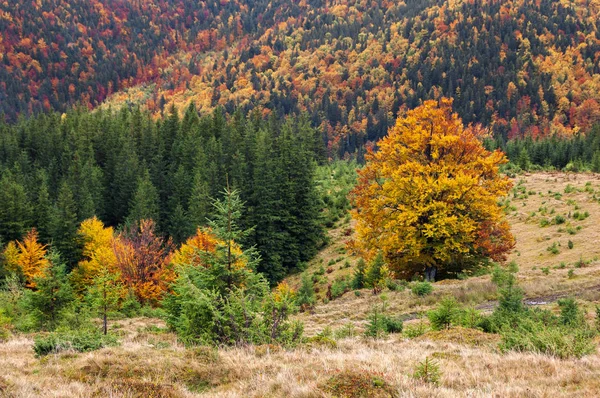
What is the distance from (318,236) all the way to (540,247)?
25236mm

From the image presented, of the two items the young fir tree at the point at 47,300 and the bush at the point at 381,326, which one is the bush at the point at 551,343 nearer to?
the bush at the point at 381,326

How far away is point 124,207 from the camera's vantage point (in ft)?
218

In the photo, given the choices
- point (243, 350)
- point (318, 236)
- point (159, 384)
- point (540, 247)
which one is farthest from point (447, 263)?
point (318, 236)

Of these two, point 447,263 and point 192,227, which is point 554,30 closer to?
point 192,227

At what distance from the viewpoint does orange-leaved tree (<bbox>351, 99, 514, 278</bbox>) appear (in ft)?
71.3

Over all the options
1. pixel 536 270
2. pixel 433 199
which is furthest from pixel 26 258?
pixel 536 270

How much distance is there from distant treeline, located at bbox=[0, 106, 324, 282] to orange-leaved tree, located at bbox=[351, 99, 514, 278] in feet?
73.7

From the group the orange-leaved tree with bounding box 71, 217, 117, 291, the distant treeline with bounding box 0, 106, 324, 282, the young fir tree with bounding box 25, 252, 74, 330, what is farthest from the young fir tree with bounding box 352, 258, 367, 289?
the orange-leaved tree with bounding box 71, 217, 117, 291

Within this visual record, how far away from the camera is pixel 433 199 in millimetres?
22578

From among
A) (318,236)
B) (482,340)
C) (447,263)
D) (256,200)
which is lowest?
(482,340)

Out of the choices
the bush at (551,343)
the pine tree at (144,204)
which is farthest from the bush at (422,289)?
the pine tree at (144,204)

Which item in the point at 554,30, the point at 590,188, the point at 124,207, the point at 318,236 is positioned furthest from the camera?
the point at 554,30

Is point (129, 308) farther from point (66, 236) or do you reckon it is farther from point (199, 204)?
point (66, 236)

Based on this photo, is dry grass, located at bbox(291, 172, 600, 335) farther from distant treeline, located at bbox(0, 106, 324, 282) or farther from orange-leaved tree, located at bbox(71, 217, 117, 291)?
orange-leaved tree, located at bbox(71, 217, 117, 291)
